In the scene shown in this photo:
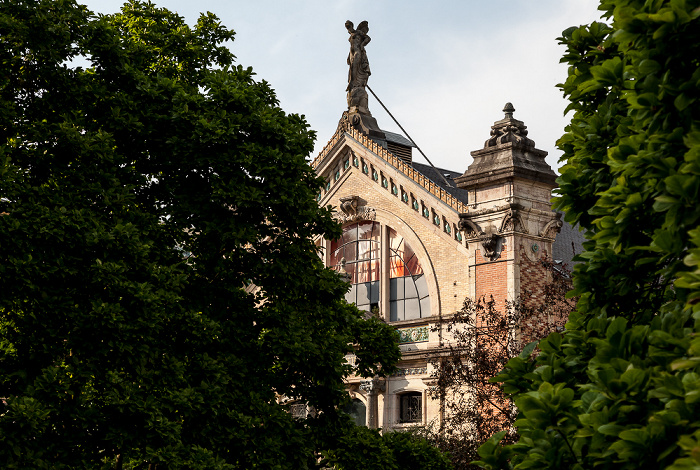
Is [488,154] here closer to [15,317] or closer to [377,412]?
[377,412]

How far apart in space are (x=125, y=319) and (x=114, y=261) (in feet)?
2.67

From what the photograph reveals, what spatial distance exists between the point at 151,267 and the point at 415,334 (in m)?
17.0

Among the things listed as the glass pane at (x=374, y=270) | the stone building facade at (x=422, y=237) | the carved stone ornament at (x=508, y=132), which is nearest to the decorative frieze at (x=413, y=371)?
the stone building facade at (x=422, y=237)

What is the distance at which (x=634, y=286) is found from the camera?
20.7 feet

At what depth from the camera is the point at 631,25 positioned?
5438 millimetres

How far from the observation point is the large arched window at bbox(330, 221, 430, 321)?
97.2ft

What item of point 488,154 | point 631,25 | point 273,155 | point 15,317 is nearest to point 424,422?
point 488,154

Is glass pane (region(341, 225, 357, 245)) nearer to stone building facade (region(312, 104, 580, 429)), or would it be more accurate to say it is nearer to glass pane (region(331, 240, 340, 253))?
stone building facade (region(312, 104, 580, 429))

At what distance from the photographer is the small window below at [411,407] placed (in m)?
28.8

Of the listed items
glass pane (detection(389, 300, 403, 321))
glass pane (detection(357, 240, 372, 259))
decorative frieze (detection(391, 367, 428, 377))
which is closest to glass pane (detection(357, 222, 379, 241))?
glass pane (detection(357, 240, 372, 259))

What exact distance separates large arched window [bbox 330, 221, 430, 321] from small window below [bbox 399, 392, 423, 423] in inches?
96.3

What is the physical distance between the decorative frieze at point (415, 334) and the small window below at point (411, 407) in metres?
1.68

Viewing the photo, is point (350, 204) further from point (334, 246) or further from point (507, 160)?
point (507, 160)

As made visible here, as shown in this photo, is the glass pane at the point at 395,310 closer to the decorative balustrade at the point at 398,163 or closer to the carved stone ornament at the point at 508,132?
the decorative balustrade at the point at 398,163
